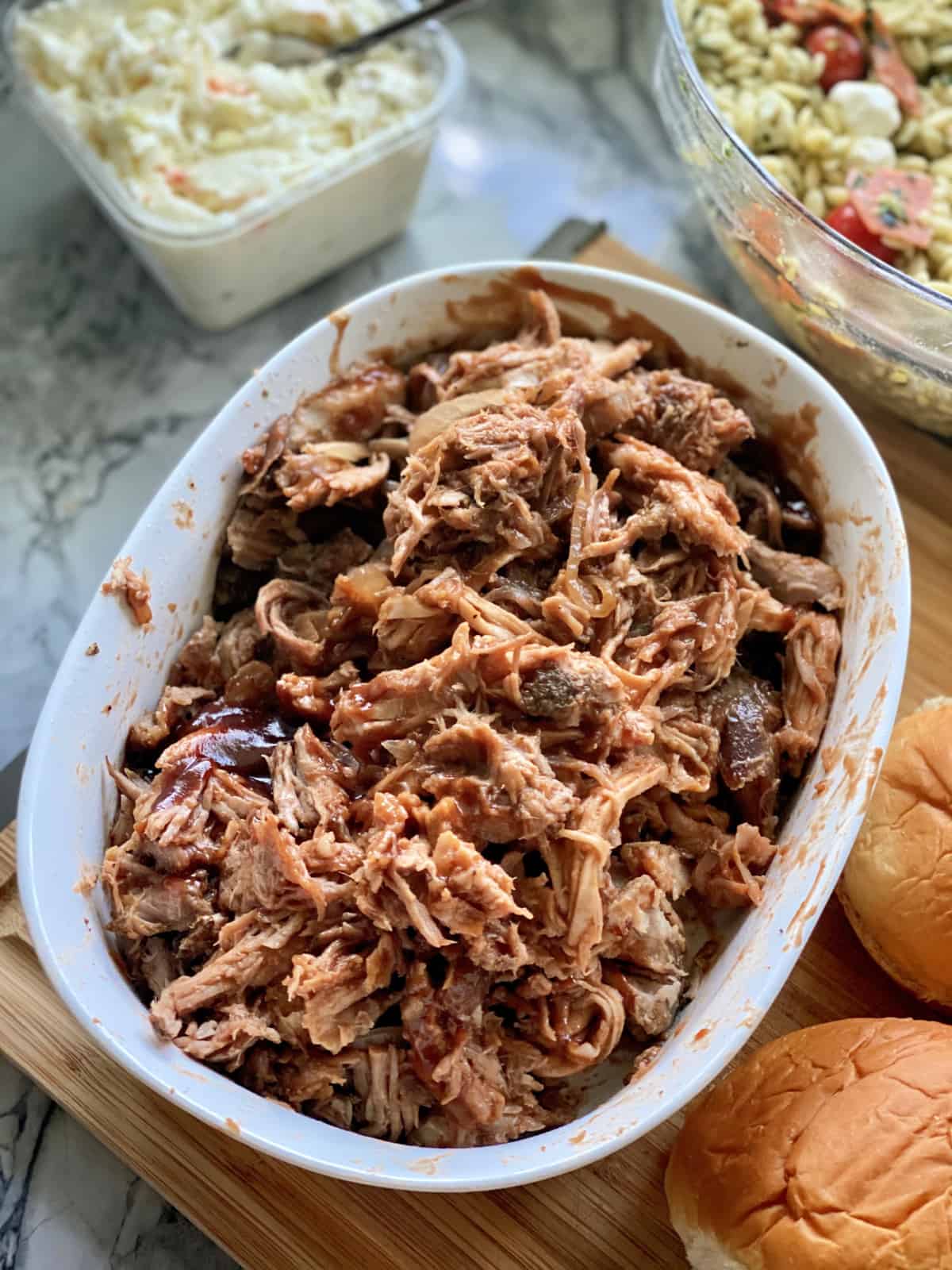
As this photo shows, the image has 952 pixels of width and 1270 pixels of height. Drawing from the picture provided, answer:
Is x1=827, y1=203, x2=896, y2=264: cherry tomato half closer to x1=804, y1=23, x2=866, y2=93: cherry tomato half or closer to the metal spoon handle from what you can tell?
x1=804, y1=23, x2=866, y2=93: cherry tomato half

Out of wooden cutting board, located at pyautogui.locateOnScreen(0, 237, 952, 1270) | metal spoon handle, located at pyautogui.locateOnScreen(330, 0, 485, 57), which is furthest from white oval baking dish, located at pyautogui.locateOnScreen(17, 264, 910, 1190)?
metal spoon handle, located at pyautogui.locateOnScreen(330, 0, 485, 57)

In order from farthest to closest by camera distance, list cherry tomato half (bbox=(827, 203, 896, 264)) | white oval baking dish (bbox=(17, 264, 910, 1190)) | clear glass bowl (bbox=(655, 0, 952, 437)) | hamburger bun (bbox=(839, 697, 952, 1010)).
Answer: cherry tomato half (bbox=(827, 203, 896, 264))
clear glass bowl (bbox=(655, 0, 952, 437))
hamburger bun (bbox=(839, 697, 952, 1010))
white oval baking dish (bbox=(17, 264, 910, 1190))

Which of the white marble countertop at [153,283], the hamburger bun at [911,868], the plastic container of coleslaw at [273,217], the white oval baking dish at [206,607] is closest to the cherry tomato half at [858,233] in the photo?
the white marble countertop at [153,283]

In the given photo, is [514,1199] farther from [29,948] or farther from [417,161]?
[417,161]

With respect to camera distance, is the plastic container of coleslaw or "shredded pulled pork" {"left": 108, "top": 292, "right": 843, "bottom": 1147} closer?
"shredded pulled pork" {"left": 108, "top": 292, "right": 843, "bottom": 1147}

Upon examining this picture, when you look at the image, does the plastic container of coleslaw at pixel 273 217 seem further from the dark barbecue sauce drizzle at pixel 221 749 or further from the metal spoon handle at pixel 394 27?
the dark barbecue sauce drizzle at pixel 221 749

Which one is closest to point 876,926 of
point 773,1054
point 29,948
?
point 773,1054
